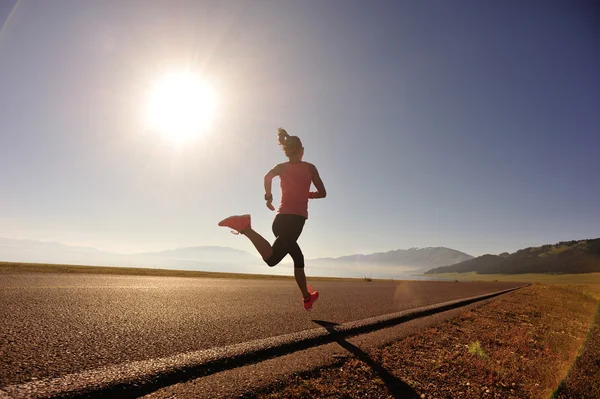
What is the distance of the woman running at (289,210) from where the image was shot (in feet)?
12.3

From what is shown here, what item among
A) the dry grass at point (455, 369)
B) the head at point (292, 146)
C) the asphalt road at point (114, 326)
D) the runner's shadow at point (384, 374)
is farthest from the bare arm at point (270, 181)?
the dry grass at point (455, 369)

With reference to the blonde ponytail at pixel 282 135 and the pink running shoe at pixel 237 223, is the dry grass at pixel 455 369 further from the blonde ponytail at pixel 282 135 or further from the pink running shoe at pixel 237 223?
the blonde ponytail at pixel 282 135

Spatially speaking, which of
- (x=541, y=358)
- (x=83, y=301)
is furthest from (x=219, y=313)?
(x=541, y=358)

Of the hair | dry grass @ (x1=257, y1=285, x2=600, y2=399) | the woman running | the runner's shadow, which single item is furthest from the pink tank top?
dry grass @ (x1=257, y1=285, x2=600, y2=399)

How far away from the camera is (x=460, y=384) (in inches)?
76.1

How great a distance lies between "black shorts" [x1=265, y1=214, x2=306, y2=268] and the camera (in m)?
3.72

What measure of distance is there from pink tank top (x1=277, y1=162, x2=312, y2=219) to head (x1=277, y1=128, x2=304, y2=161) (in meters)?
0.13

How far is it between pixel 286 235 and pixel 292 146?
1258 mm

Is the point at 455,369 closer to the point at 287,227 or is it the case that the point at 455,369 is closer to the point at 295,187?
the point at 287,227

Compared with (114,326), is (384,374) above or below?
below

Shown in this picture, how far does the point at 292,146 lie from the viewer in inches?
159

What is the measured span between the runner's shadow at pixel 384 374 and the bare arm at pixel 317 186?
1.81 metres

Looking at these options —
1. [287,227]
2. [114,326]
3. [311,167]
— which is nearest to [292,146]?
[311,167]

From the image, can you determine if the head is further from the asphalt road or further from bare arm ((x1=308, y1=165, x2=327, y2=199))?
the asphalt road
